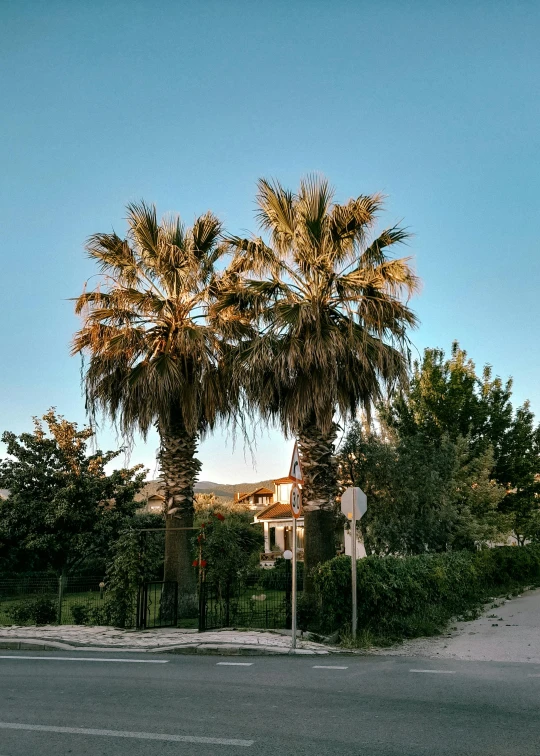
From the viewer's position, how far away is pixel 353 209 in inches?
656

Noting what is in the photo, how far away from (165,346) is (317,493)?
5688 millimetres

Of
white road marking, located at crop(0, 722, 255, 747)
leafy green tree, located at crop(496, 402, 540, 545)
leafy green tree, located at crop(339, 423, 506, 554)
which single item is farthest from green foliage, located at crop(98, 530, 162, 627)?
leafy green tree, located at crop(496, 402, 540, 545)

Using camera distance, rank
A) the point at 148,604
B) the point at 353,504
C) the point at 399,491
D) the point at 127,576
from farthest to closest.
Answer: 1. the point at 399,491
2. the point at 148,604
3. the point at 127,576
4. the point at 353,504

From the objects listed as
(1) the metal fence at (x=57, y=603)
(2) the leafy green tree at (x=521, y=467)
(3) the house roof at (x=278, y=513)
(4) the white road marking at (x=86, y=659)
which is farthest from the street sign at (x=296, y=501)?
(3) the house roof at (x=278, y=513)

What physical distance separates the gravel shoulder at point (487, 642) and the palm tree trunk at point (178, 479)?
701cm

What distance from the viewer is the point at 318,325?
15.9 m

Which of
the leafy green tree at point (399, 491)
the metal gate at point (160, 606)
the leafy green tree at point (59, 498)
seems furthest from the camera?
the leafy green tree at point (59, 498)

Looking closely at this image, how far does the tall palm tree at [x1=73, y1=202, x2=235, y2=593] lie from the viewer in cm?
1783

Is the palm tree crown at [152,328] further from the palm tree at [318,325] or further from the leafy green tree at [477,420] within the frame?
the leafy green tree at [477,420]

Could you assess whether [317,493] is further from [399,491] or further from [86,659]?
[86,659]

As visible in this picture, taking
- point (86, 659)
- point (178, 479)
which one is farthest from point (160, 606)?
point (86, 659)

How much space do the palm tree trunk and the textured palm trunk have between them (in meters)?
3.48

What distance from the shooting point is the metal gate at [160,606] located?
593 inches

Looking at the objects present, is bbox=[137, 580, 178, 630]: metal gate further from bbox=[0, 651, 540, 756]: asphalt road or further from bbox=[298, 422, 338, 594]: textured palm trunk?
bbox=[0, 651, 540, 756]: asphalt road
